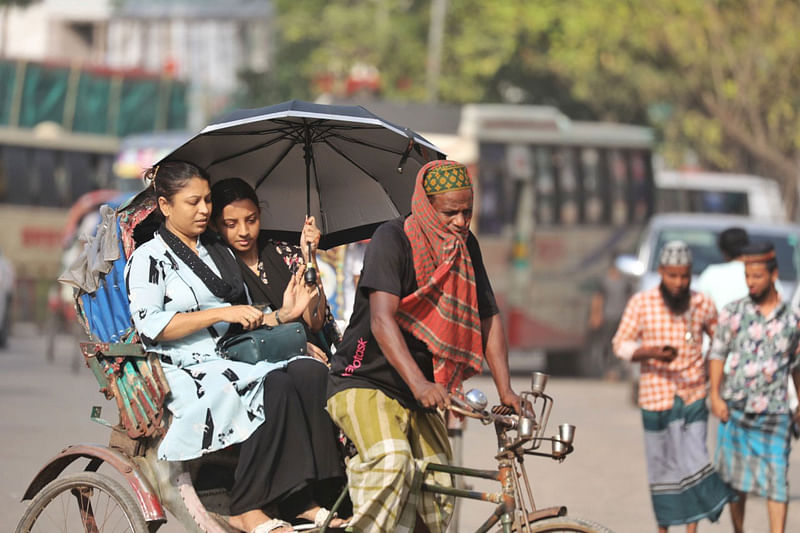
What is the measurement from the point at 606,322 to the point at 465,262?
54.4ft

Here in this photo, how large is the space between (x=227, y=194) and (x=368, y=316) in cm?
98

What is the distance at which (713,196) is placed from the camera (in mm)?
29266

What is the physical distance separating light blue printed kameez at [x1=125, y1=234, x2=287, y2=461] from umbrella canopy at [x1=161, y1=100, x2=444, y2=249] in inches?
22.3

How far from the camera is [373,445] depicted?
516 centimetres

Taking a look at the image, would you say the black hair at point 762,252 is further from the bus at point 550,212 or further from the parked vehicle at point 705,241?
the bus at point 550,212

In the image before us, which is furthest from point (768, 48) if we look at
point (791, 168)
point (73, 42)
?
point (73, 42)

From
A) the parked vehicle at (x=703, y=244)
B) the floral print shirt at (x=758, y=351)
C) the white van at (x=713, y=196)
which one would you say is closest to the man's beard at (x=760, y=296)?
the floral print shirt at (x=758, y=351)

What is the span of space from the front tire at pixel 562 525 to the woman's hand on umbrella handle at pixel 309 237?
5.09 ft

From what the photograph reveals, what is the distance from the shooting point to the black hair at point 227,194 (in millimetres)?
5934

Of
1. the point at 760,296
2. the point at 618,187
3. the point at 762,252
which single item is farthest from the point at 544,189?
the point at 762,252

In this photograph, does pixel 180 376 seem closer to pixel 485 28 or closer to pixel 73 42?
pixel 485 28

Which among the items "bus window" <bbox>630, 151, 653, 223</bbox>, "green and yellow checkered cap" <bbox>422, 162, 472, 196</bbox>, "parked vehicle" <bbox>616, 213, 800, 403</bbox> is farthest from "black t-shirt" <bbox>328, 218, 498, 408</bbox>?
"bus window" <bbox>630, 151, 653, 223</bbox>

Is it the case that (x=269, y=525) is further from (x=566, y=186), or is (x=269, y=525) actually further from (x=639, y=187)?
(x=639, y=187)

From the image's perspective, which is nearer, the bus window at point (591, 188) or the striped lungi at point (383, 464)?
the striped lungi at point (383, 464)
